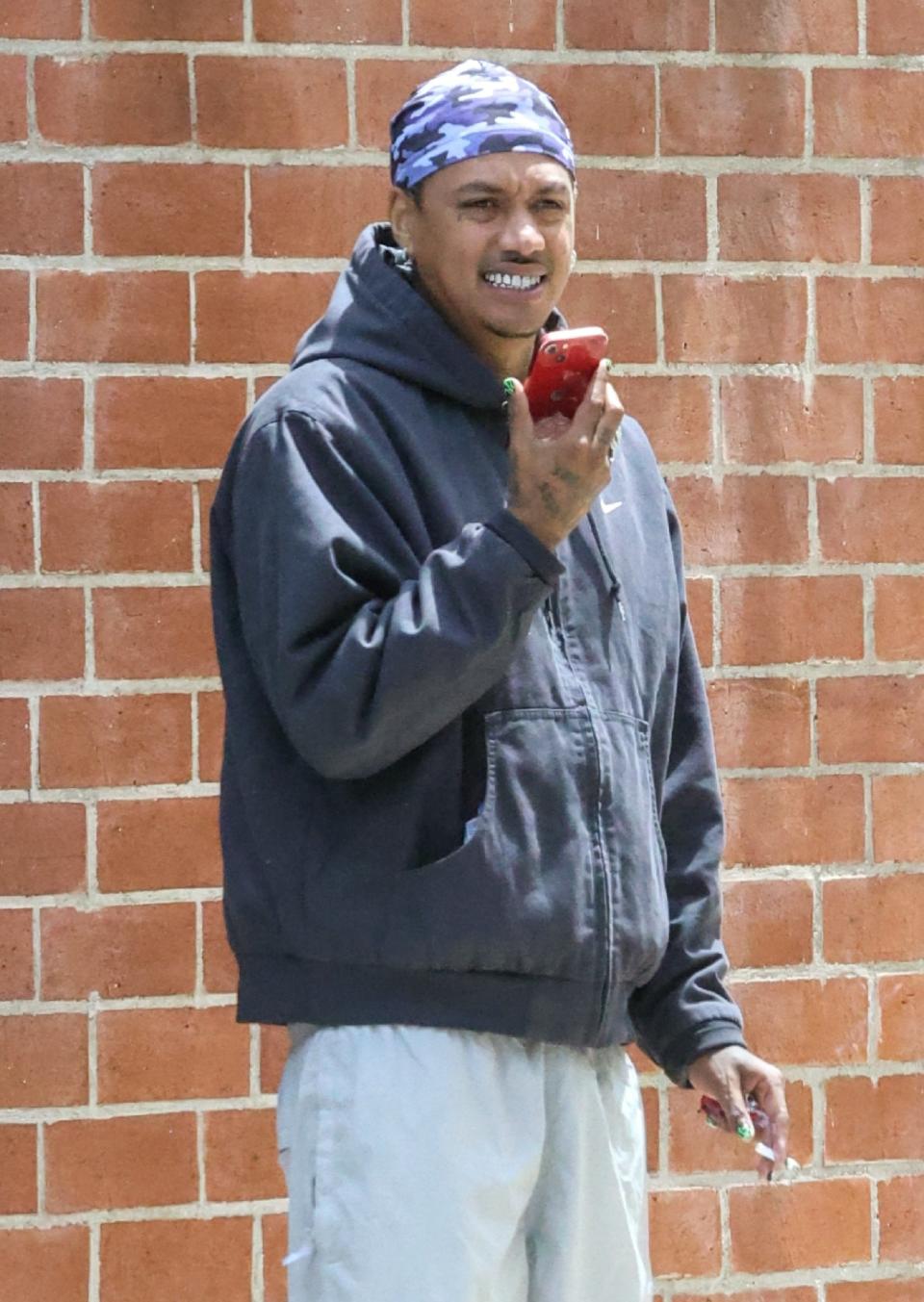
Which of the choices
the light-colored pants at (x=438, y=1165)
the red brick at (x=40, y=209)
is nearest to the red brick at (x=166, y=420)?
the red brick at (x=40, y=209)

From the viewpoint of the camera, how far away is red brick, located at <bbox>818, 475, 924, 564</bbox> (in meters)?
3.48

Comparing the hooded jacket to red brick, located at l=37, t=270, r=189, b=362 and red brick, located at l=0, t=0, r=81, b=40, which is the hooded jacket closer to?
red brick, located at l=37, t=270, r=189, b=362

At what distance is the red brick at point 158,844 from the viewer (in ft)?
10.6

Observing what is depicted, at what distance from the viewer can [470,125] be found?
7.98 feet

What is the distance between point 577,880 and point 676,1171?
1330 mm

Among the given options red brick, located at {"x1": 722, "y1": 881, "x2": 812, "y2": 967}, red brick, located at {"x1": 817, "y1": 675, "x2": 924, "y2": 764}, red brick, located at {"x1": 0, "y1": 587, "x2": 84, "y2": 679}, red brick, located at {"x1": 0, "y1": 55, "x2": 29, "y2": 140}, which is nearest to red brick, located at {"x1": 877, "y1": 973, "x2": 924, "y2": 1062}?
red brick, located at {"x1": 722, "y1": 881, "x2": 812, "y2": 967}

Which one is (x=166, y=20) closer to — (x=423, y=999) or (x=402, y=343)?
(x=402, y=343)

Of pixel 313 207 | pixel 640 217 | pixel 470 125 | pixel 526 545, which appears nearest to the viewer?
pixel 526 545

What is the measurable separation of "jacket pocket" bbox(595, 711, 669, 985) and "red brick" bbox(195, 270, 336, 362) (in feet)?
3.86

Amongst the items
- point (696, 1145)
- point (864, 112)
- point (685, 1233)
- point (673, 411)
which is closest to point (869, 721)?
point (673, 411)

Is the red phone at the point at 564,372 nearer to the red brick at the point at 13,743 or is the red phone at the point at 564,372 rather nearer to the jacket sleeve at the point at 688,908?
the jacket sleeve at the point at 688,908

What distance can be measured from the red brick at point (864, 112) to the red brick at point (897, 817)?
1068mm

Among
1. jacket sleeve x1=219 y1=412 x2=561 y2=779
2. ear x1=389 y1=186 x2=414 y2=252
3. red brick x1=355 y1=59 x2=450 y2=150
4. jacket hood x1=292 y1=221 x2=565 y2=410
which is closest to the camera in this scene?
jacket sleeve x1=219 y1=412 x2=561 y2=779

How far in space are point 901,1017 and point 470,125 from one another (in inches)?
70.3
